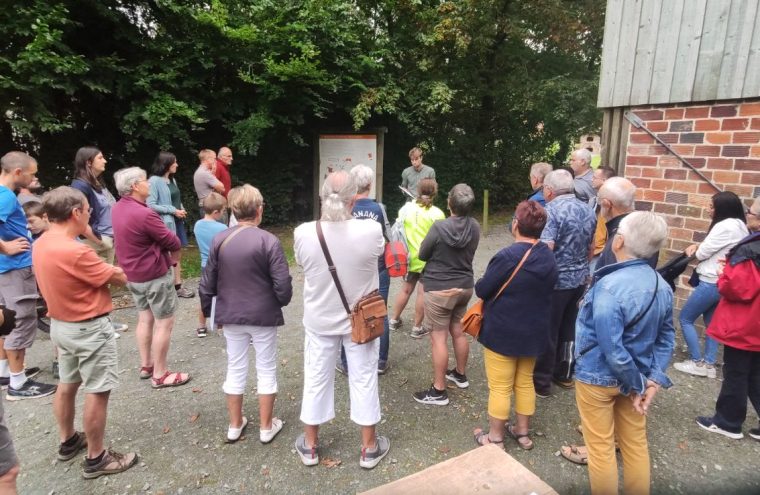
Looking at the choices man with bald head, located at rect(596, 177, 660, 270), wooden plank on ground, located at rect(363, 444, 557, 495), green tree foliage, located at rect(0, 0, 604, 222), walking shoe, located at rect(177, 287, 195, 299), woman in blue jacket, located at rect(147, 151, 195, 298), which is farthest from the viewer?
green tree foliage, located at rect(0, 0, 604, 222)

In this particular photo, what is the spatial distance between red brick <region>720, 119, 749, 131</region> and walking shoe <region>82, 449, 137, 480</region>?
239 inches

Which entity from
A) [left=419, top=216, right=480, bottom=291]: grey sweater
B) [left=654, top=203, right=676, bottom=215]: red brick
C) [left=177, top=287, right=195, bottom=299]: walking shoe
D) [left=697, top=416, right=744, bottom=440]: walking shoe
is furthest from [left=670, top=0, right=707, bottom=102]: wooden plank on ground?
[left=177, top=287, right=195, bottom=299]: walking shoe

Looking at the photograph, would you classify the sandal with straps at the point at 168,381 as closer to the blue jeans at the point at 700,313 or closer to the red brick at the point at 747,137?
the blue jeans at the point at 700,313

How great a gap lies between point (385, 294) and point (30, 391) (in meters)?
3.16

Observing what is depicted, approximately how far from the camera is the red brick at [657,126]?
5098mm

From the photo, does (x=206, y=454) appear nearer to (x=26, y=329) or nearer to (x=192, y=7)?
(x=26, y=329)

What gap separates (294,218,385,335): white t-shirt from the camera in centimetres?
279

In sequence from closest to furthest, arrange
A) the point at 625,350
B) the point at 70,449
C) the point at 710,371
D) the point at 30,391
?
the point at 625,350 → the point at 70,449 → the point at 30,391 → the point at 710,371

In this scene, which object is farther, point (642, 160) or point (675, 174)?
point (642, 160)

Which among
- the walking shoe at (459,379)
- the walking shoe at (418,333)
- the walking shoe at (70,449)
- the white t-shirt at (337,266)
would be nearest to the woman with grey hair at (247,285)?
the white t-shirt at (337,266)

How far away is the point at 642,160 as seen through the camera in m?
5.33

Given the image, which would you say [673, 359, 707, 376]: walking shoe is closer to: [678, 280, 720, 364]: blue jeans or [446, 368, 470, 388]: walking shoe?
[678, 280, 720, 364]: blue jeans

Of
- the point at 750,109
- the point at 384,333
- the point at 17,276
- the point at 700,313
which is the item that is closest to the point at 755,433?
the point at 700,313

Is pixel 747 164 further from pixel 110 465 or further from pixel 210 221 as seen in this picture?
pixel 110 465
